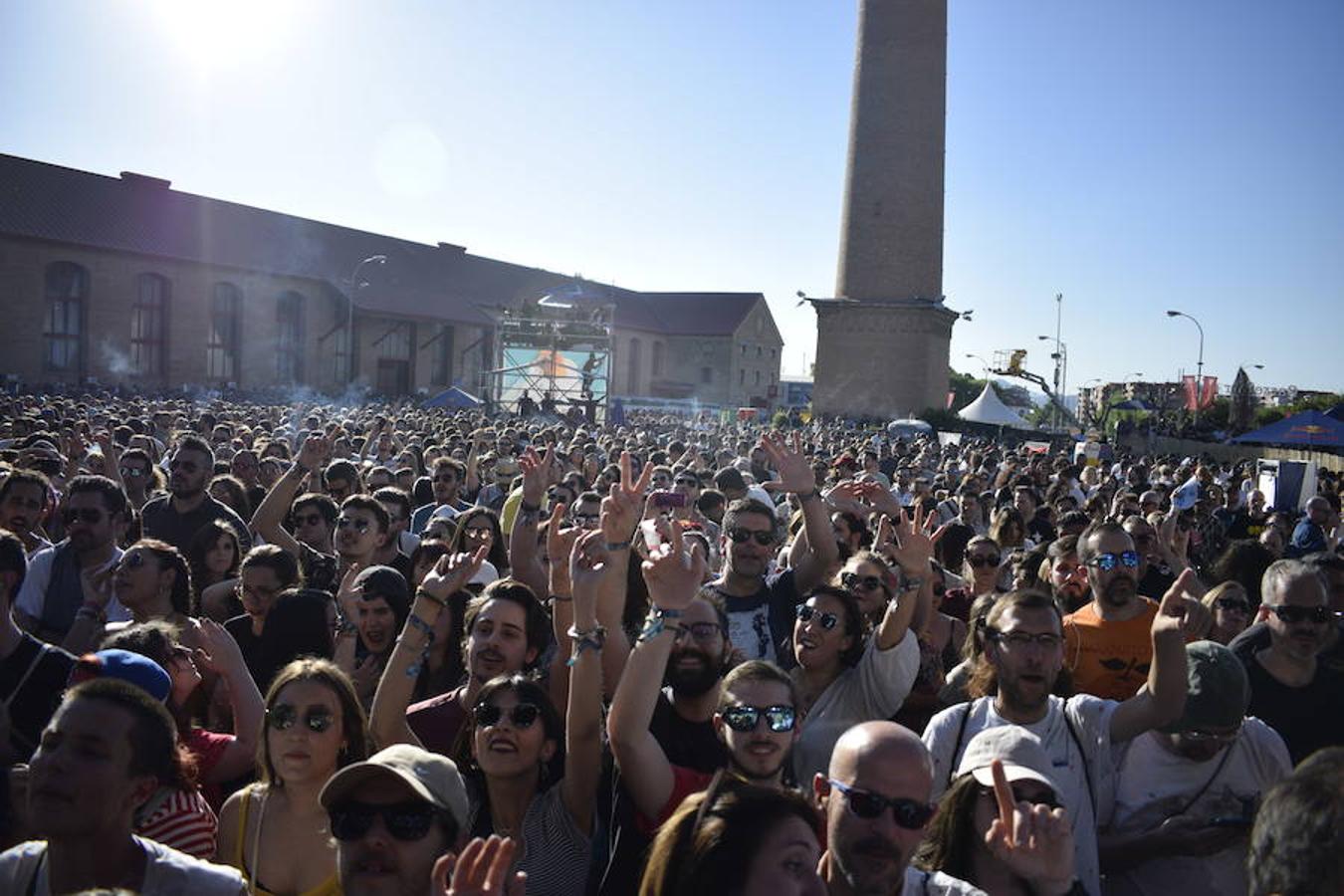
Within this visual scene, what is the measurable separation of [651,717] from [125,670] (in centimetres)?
161

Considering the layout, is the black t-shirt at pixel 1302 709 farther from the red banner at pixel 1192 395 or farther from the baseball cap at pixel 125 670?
the red banner at pixel 1192 395

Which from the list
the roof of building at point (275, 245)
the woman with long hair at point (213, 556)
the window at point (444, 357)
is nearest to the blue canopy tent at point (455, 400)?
the roof of building at point (275, 245)

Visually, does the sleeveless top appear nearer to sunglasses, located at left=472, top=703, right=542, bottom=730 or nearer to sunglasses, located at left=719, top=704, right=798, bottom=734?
sunglasses, located at left=472, top=703, right=542, bottom=730

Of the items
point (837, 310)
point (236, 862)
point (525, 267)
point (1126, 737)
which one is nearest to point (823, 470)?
point (1126, 737)

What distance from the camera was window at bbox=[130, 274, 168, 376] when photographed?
4888 centimetres

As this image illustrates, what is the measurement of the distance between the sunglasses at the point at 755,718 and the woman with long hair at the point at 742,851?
59cm

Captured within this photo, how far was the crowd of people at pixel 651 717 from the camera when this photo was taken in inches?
110

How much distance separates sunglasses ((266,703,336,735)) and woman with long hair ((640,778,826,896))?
1.28m

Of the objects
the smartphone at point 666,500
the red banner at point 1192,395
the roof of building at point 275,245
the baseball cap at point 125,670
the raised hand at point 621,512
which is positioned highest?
the roof of building at point 275,245

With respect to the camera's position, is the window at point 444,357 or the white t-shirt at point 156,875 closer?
the white t-shirt at point 156,875

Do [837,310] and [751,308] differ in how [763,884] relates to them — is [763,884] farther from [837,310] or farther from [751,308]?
[751,308]

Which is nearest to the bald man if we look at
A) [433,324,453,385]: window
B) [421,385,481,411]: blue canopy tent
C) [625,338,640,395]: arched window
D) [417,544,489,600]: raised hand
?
[417,544,489,600]: raised hand

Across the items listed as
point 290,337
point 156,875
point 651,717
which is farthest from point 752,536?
point 290,337

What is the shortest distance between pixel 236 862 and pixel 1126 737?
9.47 ft
